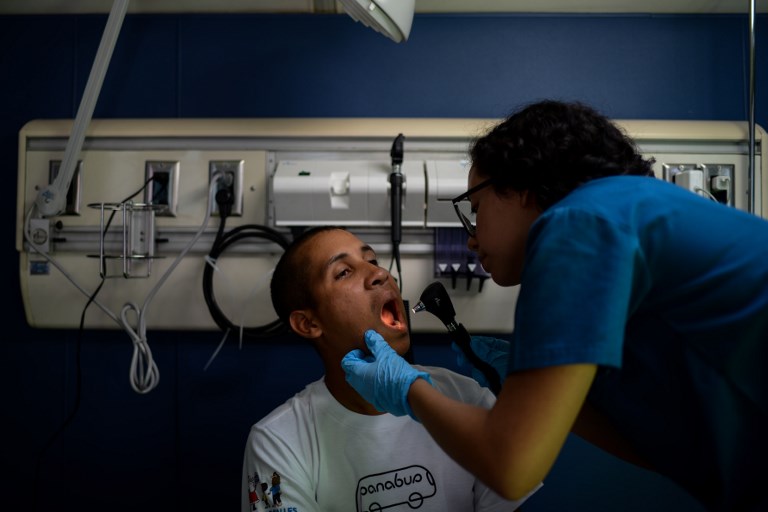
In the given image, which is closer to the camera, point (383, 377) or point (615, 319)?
point (615, 319)

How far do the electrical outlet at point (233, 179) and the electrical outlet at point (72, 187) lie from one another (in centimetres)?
47

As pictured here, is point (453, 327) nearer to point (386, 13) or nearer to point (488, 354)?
point (488, 354)

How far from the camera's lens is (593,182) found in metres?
0.76

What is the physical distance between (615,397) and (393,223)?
901 millimetres

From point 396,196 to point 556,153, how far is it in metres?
0.78

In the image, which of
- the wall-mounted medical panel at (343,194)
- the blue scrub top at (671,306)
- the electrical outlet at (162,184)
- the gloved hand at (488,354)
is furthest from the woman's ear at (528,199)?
the electrical outlet at (162,184)

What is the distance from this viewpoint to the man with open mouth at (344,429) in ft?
3.83

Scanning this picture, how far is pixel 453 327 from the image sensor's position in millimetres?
1149

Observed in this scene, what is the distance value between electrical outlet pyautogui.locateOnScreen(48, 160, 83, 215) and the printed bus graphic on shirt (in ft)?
4.42

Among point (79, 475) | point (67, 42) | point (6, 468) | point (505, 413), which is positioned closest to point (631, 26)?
point (505, 413)

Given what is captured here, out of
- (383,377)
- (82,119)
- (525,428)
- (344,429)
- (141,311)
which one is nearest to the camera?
(525,428)

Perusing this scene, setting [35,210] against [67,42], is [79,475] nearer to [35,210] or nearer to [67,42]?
[35,210]

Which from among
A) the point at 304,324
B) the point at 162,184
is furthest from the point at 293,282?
the point at 162,184

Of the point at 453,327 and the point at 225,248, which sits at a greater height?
the point at 225,248
